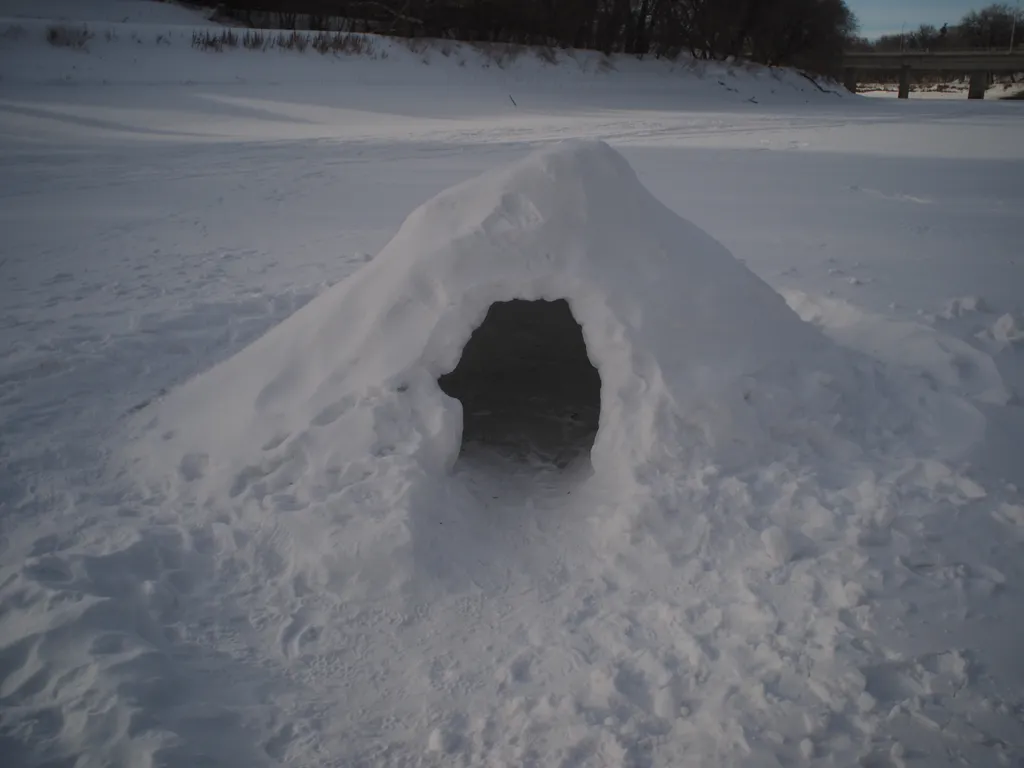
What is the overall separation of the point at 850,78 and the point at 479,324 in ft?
103

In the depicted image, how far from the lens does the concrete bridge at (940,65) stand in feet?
86.7

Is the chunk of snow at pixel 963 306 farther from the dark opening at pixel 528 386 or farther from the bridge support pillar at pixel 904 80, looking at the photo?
the bridge support pillar at pixel 904 80

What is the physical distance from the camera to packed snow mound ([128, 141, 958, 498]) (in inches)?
136

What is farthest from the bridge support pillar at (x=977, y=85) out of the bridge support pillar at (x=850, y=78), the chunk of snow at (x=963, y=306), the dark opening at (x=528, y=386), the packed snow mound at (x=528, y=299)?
the packed snow mound at (x=528, y=299)

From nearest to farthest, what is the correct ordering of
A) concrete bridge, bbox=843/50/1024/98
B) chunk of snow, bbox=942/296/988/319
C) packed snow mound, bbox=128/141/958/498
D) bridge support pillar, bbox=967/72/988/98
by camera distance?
packed snow mound, bbox=128/141/958/498, chunk of snow, bbox=942/296/988/319, bridge support pillar, bbox=967/72/988/98, concrete bridge, bbox=843/50/1024/98

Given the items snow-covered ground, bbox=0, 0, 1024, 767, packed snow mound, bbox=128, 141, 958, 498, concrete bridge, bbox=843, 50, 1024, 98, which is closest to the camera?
snow-covered ground, bbox=0, 0, 1024, 767

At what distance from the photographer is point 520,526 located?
346cm

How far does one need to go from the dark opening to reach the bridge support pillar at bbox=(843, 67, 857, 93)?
2915 cm

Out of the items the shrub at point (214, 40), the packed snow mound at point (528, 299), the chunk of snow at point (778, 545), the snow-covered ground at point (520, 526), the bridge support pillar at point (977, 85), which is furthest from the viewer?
the bridge support pillar at point (977, 85)

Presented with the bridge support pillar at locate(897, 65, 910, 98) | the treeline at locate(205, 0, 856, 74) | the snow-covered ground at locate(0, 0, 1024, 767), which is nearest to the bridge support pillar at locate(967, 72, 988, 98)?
the bridge support pillar at locate(897, 65, 910, 98)

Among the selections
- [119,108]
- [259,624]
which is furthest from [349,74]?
[259,624]

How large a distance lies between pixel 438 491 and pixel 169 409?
1774mm

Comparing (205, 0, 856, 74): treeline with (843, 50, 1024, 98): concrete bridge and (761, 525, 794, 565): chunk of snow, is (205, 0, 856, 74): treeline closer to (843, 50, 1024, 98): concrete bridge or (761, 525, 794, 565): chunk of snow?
(843, 50, 1024, 98): concrete bridge

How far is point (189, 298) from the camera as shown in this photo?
5.98 m
